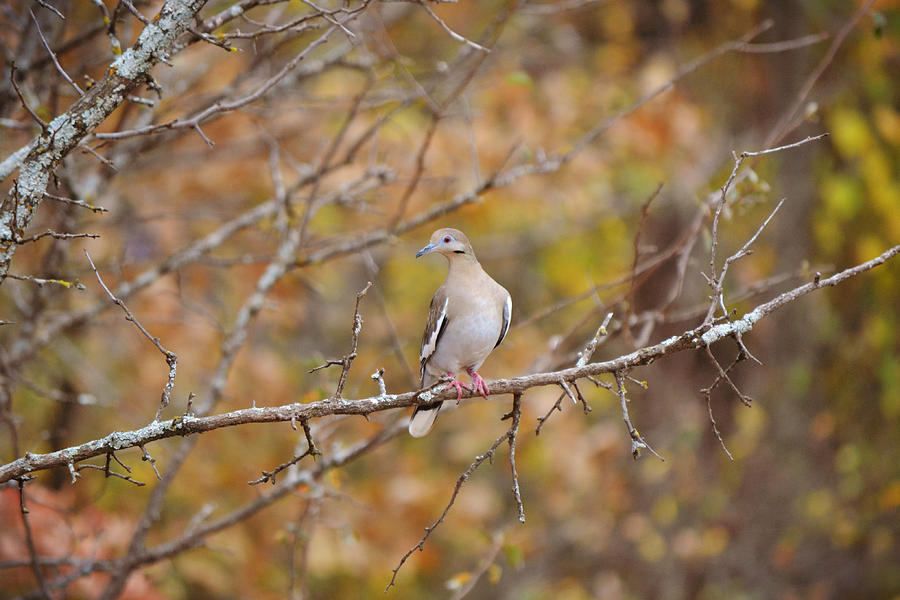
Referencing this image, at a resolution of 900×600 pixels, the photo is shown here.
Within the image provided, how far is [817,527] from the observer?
29.1 ft

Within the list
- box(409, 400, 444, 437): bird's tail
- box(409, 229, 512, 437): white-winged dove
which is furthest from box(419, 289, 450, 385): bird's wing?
box(409, 400, 444, 437): bird's tail

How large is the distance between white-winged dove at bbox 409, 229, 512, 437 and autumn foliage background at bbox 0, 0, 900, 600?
203cm

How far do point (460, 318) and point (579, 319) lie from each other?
8.59ft

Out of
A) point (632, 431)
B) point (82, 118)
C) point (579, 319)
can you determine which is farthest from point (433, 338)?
point (579, 319)

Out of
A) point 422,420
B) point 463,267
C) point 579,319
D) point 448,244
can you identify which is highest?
point 448,244

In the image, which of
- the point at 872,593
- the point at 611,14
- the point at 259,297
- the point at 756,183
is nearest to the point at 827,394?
the point at 872,593

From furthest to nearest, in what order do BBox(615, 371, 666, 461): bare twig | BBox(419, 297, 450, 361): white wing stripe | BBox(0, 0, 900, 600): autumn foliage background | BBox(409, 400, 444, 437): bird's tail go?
BBox(0, 0, 900, 600): autumn foliage background
BBox(419, 297, 450, 361): white wing stripe
BBox(409, 400, 444, 437): bird's tail
BBox(615, 371, 666, 461): bare twig

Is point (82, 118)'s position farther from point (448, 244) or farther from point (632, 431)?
point (448, 244)

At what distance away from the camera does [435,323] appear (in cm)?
418

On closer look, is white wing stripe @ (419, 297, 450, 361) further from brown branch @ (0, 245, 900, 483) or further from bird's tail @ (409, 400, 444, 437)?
brown branch @ (0, 245, 900, 483)

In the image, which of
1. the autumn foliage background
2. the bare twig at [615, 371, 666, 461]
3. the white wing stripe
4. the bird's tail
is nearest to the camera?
the bare twig at [615, 371, 666, 461]

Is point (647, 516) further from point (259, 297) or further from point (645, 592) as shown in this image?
point (259, 297)

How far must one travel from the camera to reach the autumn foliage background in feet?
22.9

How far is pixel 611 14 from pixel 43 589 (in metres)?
8.42
